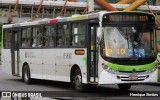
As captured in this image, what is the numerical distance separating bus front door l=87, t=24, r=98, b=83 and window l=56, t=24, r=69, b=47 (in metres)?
1.84

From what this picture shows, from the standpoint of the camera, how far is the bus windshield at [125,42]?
15883 millimetres

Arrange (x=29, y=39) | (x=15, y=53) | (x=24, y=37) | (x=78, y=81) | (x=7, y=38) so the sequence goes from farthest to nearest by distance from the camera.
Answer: (x=7, y=38) → (x=15, y=53) → (x=24, y=37) → (x=29, y=39) → (x=78, y=81)

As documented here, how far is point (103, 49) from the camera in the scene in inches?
631

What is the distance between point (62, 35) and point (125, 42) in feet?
11.8

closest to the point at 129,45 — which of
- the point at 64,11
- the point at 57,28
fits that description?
the point at 57,28

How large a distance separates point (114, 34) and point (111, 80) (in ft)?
4.89

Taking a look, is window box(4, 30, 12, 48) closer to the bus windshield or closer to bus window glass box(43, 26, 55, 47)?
bus window glass box(43, 26, 55, 47)

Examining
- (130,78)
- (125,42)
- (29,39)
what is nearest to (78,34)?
(125,42)

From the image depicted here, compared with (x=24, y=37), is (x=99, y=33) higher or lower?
higher

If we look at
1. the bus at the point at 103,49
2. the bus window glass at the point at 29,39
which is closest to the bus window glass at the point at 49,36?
the bus at the point at 103,49

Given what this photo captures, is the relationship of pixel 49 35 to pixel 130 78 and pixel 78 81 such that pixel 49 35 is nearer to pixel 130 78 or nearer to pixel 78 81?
pixel 78 81

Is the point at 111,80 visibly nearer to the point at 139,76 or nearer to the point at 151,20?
the point at 139,76

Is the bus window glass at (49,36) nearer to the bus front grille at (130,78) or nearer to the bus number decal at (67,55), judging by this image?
the bus number decal at (67,55)

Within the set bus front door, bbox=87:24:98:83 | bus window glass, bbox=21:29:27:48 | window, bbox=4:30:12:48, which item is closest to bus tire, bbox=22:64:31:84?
bus window glass, bbox=21:29:27:48
